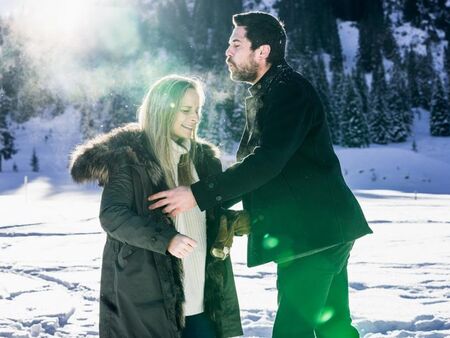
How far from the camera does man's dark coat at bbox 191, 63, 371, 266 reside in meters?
2.35

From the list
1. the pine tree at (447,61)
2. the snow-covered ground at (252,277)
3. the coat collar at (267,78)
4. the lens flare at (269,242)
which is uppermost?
the pine tree at (447,61)

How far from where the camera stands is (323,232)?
2414 millimetres

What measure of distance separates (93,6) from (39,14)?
1234 cm

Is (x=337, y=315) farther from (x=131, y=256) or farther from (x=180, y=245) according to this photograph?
(x=131, y=256)

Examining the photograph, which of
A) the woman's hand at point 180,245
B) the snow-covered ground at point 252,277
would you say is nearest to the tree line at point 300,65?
the snow-covered ground at point 252,277

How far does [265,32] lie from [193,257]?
44.1 inches

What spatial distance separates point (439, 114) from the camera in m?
60.5

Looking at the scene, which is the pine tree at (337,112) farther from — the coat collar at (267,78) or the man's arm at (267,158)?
the man's arm at (267,158)

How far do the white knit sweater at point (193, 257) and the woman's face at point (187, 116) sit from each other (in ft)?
0.25

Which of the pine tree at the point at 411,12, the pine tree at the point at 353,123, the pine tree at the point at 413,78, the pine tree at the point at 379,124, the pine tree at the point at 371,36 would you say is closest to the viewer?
the pine tree at the point at 353,123

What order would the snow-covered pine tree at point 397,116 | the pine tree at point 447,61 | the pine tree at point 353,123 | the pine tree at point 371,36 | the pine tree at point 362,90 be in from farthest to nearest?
1. the pine tree at point 371,36
2. the pine tree at point 447,61
3. the pine tree at point 362,90
4. the snow-covered pine tree at point 397,116
5. the pine tree at point 353,123

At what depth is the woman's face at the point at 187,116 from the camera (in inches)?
104

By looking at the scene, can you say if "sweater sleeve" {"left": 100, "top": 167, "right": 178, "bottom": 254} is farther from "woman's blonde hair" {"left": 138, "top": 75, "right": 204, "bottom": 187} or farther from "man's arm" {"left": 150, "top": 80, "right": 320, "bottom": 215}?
"woman's blonde hair" {"left": 138, "top": 75, "right": 204, "bottom": 187}

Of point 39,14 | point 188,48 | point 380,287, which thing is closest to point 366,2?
point 188,48
